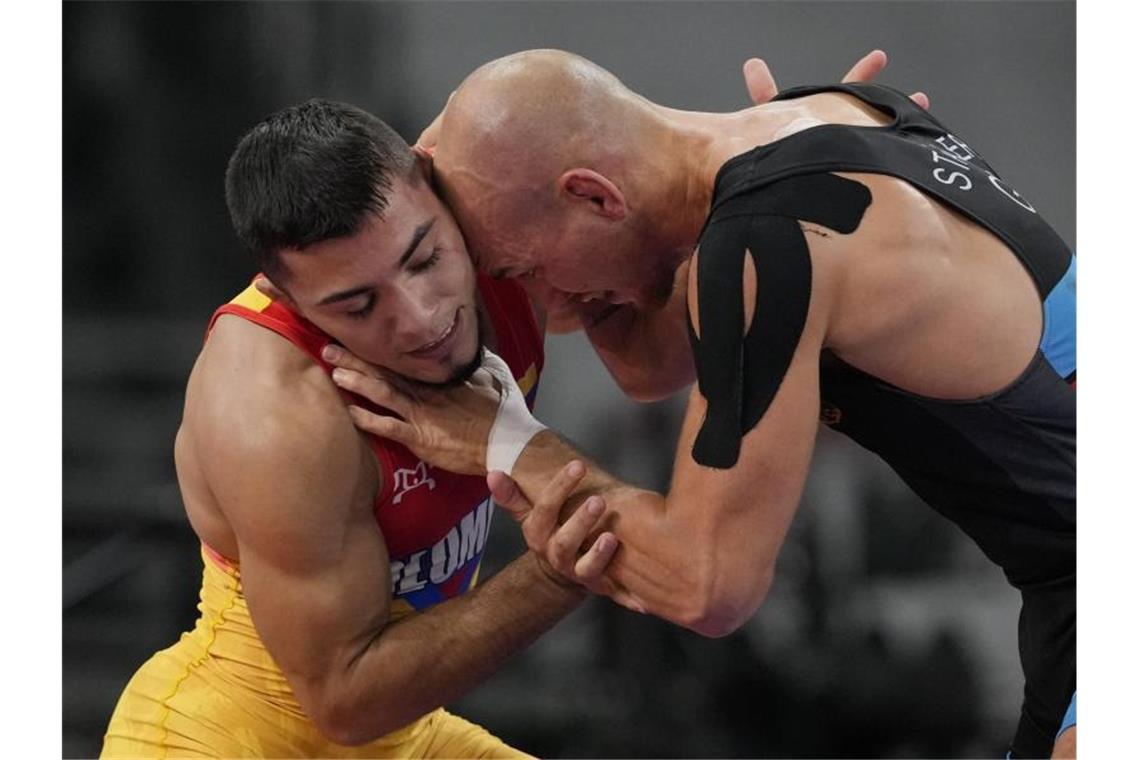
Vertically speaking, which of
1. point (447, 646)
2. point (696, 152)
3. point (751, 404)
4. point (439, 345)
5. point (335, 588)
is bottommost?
point (447, 646)

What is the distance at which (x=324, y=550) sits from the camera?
2119 mm

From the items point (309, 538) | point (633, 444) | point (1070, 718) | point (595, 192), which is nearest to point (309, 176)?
point (595, 192)

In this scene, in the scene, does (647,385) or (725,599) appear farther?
(647,385)

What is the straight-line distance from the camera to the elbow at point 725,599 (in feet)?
6.32

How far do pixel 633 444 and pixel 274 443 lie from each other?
2179 millimetres

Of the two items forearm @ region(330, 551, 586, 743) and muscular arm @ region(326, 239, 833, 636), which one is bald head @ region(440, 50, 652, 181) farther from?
forearm @ region(330, 551, 586, 743)

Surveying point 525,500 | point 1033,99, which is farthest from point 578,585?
point 1033,99

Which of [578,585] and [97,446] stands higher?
[578,585]

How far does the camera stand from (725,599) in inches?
76.5

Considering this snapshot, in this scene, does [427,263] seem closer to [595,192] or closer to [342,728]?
[595,192]

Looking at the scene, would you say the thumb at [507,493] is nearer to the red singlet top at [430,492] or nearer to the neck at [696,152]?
the red singlet top at [430,492]

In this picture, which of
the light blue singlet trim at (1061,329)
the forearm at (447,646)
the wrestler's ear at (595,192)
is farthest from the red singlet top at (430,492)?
the light blue singlet trim at (1061,329)

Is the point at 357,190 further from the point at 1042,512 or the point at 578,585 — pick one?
the point at 1042,512

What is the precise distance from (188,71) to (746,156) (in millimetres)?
3008
